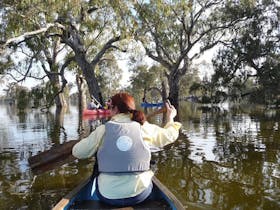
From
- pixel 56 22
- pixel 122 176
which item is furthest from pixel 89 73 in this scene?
pixel 122 176

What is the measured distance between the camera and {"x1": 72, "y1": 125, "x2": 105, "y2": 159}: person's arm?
378 centimetres

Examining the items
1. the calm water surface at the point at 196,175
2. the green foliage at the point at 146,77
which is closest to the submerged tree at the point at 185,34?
the calm water surface at the point at 196,175

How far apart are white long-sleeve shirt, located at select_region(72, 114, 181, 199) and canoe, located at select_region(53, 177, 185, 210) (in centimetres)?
19

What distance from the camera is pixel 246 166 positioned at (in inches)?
334

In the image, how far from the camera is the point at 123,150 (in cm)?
368

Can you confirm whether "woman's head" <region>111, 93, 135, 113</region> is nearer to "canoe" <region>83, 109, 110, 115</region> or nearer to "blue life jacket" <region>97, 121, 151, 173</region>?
"blue life jacket" <region>97, 121, 151, 173</region>

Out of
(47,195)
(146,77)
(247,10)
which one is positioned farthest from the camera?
(146,77)

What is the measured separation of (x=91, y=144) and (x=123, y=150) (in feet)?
1.19

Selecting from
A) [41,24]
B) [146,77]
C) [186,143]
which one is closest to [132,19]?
[41,24]

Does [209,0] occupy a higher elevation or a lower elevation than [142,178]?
higher

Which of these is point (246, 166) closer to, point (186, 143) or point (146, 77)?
point (186, 143)

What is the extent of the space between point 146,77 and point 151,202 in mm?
68614

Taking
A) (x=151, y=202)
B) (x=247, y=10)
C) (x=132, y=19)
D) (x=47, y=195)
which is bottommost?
(x=47, y=195)

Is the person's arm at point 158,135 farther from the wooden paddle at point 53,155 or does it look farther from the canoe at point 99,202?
the wooden paddle at point 53,155
